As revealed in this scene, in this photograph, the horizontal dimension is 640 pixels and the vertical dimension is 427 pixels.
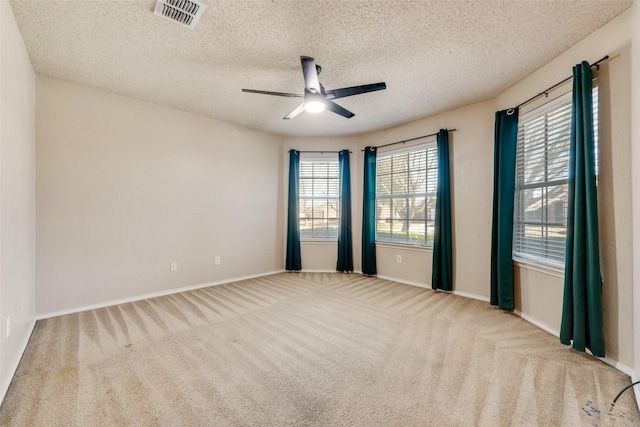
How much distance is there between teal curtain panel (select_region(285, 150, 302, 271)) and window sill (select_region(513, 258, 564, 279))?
331 centimetres

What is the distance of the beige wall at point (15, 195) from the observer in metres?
1.78

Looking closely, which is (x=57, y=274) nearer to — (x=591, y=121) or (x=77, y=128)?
(x=77, y=128)

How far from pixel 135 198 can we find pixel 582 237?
471cm

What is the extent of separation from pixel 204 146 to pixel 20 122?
2.02 meters

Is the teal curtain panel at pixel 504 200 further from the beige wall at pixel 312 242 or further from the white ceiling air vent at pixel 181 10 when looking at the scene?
the white ceiling air vent at pixel 181 10

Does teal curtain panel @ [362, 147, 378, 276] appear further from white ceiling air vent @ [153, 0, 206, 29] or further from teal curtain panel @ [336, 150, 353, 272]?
white ceiling air vent @ [153, 0, 206, 29]

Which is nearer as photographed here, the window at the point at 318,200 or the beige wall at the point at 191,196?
the beige wall at the point at 191,196

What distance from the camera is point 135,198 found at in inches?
136

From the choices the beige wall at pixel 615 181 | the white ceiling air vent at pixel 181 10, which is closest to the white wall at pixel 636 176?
the beige wall at pixel 615 181

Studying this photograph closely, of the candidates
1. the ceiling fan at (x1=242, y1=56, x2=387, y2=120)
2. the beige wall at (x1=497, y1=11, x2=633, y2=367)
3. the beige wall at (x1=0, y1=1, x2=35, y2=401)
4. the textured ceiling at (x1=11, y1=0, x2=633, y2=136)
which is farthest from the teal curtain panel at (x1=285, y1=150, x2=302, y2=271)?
the beige wall at (x1=497, y1=11, x2=633, y2=367)

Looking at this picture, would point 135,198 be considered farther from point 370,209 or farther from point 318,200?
point 370,209

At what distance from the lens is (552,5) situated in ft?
6.23

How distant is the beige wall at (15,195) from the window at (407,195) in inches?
173

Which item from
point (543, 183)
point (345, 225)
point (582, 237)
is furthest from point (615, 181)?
point (345, 225)
